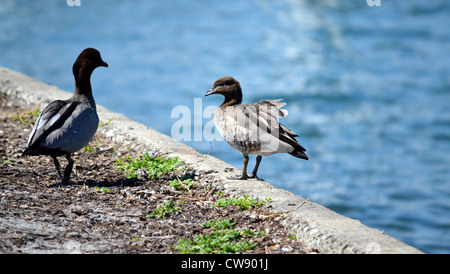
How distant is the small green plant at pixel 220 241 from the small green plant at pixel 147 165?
1.30 meters

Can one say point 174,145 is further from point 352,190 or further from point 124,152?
point 352,190

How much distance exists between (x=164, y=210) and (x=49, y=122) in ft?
4.66

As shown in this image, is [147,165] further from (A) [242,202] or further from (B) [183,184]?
(A) [242,202]

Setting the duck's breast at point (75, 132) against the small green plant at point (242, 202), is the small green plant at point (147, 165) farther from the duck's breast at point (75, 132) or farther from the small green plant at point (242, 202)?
the small green plant at point (242, 202)

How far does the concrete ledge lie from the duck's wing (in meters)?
1.22

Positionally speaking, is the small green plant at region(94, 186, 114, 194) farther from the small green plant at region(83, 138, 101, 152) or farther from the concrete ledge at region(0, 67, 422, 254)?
the small green plant at region(83, 138, 101, 152)

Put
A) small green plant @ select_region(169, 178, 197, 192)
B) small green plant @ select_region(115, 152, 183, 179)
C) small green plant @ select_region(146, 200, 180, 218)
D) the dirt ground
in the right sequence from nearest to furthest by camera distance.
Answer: the dirt ground
small green plant @ select_region(146, 200, 180, 218)
small green plant @ select_region(169, 178, 197, 192)
small green plant @ select_region(115, 152, 183, 179)

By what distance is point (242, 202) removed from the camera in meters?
4.92

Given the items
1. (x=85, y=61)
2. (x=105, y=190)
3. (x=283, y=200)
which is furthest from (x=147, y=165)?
(x=283, y=200)

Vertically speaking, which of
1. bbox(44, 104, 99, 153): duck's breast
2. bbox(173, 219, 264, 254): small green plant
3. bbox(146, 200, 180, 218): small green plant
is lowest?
bbox(173, 219, 264, 254): small green plant

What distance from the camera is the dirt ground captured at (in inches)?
163

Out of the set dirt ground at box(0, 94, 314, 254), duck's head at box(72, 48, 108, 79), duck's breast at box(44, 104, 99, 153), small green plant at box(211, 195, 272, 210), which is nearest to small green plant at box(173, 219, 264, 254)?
dirt ground at box(0, 94, 314, 254)

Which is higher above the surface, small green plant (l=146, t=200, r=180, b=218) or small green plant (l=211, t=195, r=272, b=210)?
small green plant (l=211, t=195, r=272, b=210)

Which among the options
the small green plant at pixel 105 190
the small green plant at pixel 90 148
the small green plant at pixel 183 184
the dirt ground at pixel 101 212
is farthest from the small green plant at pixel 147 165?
the small green plant at pixel 90 148
